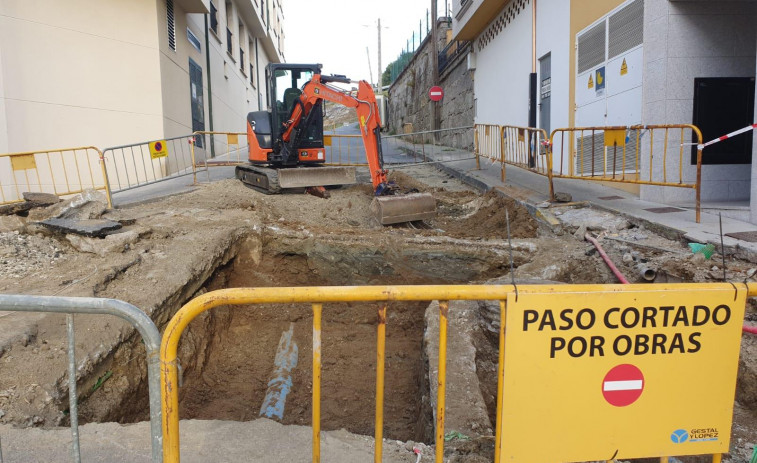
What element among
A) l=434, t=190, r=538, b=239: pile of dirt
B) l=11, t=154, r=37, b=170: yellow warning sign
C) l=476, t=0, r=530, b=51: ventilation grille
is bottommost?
l=434, t=190, r=538, b=239: pile of dirt

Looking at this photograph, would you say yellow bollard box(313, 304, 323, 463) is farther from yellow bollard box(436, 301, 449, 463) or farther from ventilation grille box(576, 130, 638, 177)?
ventilation grille box(576, 130, 638, 177)

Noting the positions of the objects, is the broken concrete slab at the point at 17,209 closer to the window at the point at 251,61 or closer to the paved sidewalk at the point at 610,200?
the paved sidewalk at the point at 610,200

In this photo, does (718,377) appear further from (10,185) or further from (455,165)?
(455,165)

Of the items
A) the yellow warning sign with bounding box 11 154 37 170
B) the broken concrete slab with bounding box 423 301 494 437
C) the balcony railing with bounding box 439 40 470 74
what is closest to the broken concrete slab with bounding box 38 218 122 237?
the yellow warning sign with bounding box 11 154 37 170

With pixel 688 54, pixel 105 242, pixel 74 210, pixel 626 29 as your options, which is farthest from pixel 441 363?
pixel 626 29

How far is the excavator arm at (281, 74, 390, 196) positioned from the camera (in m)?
9.73

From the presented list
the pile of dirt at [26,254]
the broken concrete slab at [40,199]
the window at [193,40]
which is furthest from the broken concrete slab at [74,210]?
the window at [193,40]

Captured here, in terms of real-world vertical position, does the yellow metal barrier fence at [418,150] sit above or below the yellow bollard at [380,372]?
above

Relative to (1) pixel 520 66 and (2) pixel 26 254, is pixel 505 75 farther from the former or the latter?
(2) pixel 26 254

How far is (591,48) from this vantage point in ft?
34.1

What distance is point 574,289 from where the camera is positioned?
2010 millimetres

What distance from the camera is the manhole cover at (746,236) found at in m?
5.60

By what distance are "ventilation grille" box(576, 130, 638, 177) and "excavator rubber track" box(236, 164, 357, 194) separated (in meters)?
4.94

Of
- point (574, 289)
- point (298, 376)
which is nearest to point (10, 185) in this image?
point (298, 376)
